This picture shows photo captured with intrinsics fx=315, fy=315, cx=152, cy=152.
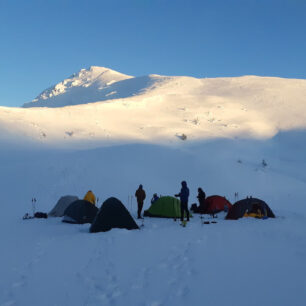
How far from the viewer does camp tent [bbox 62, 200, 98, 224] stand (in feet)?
42.0

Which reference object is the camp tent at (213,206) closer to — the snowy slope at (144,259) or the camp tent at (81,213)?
the snowy slope at (144,259)

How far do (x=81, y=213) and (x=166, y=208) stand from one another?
12.8ft

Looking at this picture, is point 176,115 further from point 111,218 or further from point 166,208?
point 111,218

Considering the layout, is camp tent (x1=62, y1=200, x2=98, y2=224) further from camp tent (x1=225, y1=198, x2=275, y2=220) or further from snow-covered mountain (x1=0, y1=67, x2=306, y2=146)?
snow-covered mountain (x1=0, y1=67, x2=306, y2=146)

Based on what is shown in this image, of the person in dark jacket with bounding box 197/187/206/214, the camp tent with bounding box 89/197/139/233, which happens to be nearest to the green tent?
the person in dark jacket with bounding box 197/187/206/214

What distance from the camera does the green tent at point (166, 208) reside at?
47.1 ft

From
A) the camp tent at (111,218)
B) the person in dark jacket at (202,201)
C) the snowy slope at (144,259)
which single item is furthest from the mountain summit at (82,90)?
the camp tent at (111,218)

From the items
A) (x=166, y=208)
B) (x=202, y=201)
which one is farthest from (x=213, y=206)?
(x=166, y=208)

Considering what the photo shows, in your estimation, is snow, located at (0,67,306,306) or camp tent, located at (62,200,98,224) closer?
snow, located at (0,67,306,306)

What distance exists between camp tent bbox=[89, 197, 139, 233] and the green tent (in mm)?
3515

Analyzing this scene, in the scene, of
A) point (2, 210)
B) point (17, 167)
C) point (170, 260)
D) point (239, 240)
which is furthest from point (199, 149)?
point (170, 260)

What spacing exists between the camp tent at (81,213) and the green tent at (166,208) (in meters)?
2.97

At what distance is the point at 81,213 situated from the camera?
12.9 meters

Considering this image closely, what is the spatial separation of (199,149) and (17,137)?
17.4m
